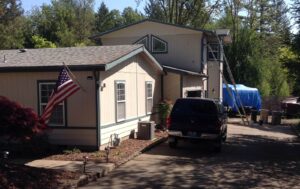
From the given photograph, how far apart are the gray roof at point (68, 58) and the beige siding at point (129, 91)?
0.53 metres

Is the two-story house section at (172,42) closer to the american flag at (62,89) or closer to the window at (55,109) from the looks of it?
the window at (55,109)

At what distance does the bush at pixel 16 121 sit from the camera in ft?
34.2

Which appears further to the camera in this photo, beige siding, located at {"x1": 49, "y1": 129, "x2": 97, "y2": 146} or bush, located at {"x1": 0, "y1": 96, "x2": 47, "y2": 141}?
beige siding, located at {"x1": 49, "y1": 129, "x2": 97, "y2": 146}

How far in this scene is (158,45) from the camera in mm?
29766

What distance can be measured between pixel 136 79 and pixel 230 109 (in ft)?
68.0

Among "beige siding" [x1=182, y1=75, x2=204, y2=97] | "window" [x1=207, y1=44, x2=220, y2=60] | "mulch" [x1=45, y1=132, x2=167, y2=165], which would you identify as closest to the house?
"mulch" [x1=45, y1=132, x2=167, y2=165]

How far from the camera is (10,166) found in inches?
423

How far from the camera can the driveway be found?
11.6 m

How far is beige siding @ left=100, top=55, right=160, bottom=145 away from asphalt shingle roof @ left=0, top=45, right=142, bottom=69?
1.75 ft

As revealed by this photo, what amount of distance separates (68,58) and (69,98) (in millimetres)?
1762

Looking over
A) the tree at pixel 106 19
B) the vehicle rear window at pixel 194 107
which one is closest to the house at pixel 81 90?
the vehicle rear window at pixel 194 107

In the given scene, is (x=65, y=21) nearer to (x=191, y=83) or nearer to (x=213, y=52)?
(x=213, y=52)

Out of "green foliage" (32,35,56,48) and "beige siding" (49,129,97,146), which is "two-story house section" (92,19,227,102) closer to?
"beige siding" (49,129,97,146)

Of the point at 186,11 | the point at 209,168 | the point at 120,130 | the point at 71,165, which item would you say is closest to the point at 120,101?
the point at 120,130
